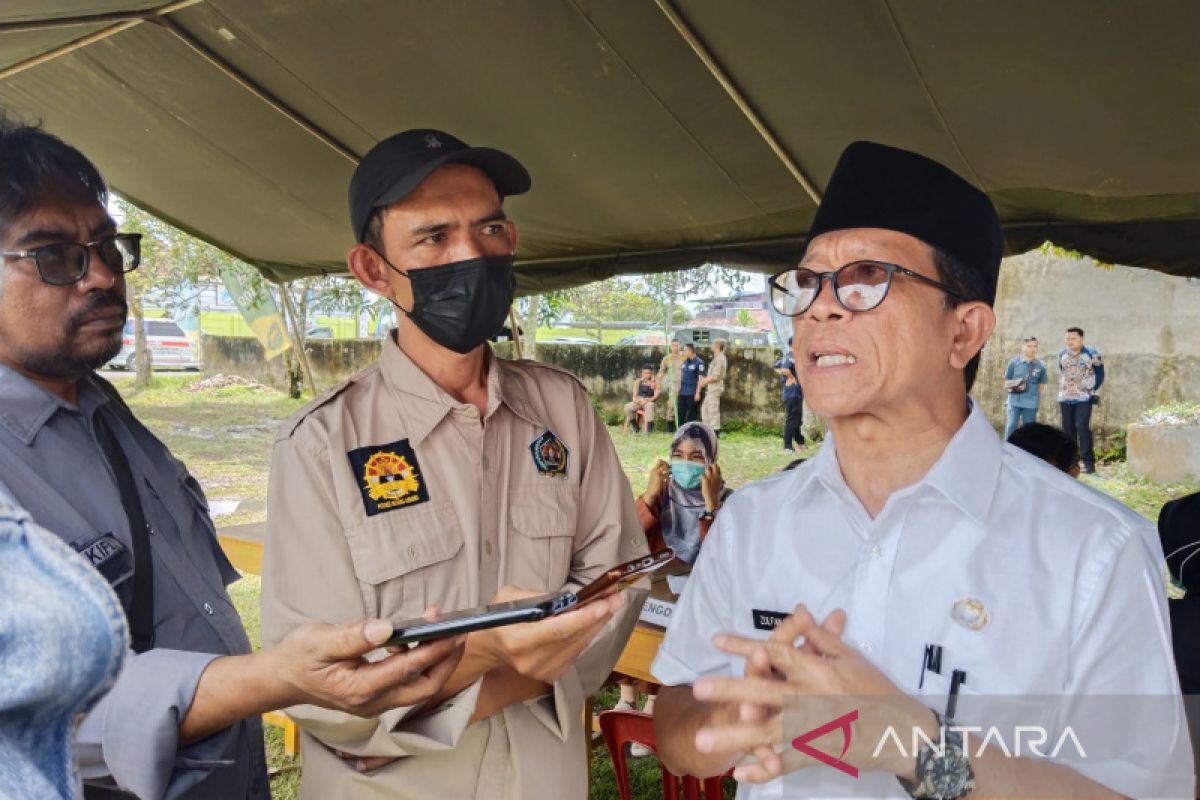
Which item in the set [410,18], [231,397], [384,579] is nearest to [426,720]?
[384,579]

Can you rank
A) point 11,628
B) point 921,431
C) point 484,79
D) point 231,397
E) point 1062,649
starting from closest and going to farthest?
point 11,628 < point 1062,649 < point 921,431 < point 484,79 < point 231,397

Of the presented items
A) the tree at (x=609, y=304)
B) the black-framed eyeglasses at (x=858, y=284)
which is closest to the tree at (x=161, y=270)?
the tree at (x=609, y=304)

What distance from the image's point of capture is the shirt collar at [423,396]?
1.93 m

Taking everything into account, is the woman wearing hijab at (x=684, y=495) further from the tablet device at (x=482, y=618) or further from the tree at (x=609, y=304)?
the tree at (x=609, y=304)

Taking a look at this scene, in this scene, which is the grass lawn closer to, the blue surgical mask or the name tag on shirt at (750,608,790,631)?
the blue surgical mask

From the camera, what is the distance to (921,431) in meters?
1.62

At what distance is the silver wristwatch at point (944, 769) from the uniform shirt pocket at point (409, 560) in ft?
3.29

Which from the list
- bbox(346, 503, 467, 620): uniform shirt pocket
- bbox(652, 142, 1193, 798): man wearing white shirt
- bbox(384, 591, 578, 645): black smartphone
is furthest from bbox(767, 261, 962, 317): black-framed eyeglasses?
bbox(346, 503, 467, 620): uniform shirt pocket

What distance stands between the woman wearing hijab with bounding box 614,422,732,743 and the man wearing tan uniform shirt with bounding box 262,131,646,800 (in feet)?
7.25

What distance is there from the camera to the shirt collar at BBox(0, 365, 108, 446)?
1548 mm

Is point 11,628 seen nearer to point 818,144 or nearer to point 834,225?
point 834,225

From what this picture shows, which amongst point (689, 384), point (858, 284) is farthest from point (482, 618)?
point (689, 384)

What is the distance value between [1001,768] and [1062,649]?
9.1 inches

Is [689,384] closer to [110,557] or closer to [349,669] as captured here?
[110,557]
